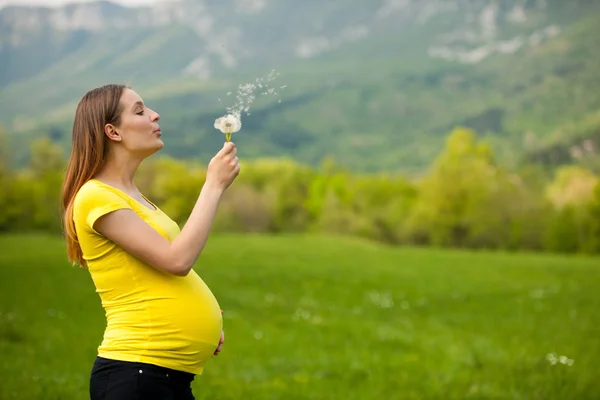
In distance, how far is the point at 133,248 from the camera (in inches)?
128

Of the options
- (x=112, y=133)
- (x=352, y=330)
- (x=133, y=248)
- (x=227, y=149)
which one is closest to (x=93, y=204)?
(x=133, y=248)

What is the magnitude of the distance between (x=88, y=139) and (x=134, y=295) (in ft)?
2.66

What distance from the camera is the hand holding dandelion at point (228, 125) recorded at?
11.3 ft

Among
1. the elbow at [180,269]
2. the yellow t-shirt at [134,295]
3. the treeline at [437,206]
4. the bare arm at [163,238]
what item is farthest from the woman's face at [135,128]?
the treeline at [437,206]

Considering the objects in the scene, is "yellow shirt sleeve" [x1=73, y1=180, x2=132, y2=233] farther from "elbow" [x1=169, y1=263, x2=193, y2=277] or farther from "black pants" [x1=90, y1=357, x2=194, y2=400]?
"black pants" [x1=90, y1=357, x2=194, y2=400]

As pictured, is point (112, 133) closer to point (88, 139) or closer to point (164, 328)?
point (88, 139)

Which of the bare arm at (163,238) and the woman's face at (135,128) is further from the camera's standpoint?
the woman's face at (135,128)

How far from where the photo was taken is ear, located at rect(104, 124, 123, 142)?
11.5 feet

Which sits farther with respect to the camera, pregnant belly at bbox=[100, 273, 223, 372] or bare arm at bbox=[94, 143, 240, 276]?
pregnant belly at bbox=[100, 273, 223, 372]

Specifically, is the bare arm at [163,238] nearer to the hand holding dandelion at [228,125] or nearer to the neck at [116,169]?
the hand holding dandelion at [228,125]

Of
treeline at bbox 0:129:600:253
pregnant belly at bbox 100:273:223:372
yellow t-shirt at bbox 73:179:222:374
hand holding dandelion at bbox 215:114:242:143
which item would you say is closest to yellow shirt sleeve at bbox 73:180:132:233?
yellow t-shirt at bbox 73:179:222:374

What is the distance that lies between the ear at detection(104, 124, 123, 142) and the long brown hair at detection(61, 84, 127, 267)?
0.02 metres

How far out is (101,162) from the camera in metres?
3.52

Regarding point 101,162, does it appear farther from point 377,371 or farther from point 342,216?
point 342,216
